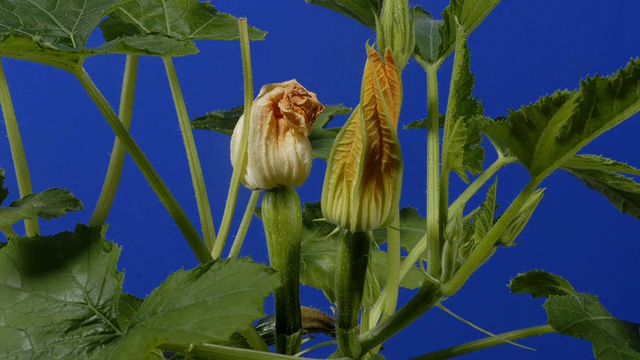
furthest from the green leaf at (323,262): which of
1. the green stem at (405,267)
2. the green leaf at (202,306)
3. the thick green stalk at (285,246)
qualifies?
the green leaf at (202,306)

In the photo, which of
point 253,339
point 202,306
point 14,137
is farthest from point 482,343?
point 14,137

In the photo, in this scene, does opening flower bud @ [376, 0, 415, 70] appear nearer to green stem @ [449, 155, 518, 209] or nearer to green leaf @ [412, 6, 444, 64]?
green leaf @ [412, 6, 444, 64]

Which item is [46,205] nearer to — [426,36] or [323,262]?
[323,262]

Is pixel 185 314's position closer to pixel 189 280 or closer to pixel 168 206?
pixel 189 280

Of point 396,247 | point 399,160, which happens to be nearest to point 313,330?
point 396,247

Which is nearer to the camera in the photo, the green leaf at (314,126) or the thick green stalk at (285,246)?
the thick green stalk at (285,246)

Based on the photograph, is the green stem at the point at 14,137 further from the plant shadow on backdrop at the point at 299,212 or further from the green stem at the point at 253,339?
the green stem at the point at 253,339

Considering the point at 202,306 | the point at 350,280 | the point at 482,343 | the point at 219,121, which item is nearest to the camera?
the point at 202,306
